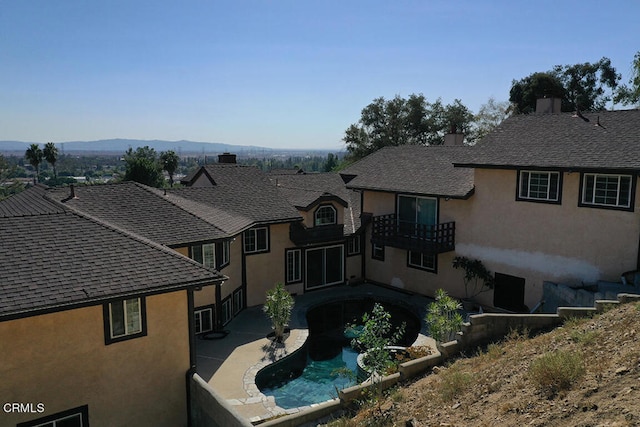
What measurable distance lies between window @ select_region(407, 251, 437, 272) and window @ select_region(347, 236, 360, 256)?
3056 mm

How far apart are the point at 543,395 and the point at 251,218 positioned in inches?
588

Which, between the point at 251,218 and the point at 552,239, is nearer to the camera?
the point at 552,239

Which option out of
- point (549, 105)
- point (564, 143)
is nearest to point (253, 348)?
point (564, 143)

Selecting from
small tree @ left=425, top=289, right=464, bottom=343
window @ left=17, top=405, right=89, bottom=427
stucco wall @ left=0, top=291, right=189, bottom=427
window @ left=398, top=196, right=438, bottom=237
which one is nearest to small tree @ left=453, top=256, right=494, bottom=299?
window @ left=398, top=196, right=438, bottom=237

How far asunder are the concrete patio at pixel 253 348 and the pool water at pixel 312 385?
791 mm

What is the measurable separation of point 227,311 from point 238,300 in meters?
1.32

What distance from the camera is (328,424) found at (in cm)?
992

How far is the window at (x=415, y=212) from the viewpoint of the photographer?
22.1 meters

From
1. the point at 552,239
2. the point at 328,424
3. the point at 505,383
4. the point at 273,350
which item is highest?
the point at 552,239

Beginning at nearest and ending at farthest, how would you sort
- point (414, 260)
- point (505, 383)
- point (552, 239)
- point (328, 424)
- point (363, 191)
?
point (505, 383), point (328, 424), point (552, 239), point (414, 260), point (363, 191)

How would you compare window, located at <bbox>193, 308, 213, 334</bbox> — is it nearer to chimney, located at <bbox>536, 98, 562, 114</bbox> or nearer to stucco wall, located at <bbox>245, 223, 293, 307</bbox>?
stucco wall, located at <bbox>245, 223, 293, 307</bbox>

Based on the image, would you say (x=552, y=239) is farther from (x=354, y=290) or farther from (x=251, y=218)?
(x=251, y=218)

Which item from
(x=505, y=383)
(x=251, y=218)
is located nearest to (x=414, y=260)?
(x=251, y=218)

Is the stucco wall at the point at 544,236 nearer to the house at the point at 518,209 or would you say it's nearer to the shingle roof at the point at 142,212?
the house at the point at 518,209
